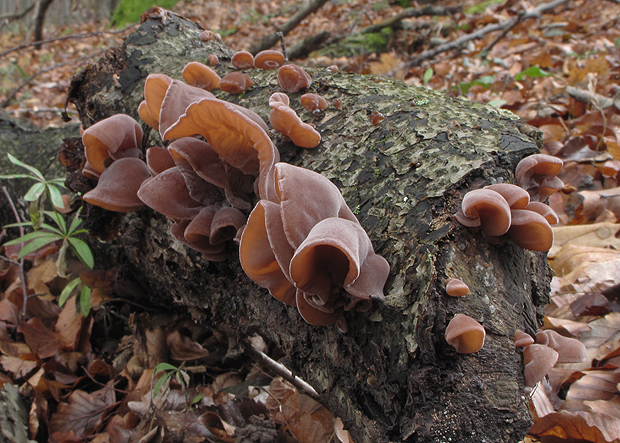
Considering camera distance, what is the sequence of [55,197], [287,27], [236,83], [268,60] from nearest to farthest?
1. [236,83]
2. [268,60]
3. [55,197]
4. [287,27]

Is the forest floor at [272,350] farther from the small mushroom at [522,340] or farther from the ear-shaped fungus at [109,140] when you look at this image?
the ear-shaped fungus at [109,140]

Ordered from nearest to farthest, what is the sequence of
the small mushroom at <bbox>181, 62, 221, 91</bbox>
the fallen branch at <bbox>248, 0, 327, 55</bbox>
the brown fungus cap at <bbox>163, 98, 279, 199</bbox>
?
the brown fungus cap at <bbox>163, 98, 279, 199</bbox> → the small mushroom at <bbox>181, 62, 221, 91</bbox> → the fallen branch at <bbox>248, 0, 327, 55</bbox>

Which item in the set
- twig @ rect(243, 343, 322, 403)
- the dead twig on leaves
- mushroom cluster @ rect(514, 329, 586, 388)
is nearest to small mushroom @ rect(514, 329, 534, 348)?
mushroom cluster @ rect(514, 329, 586, 388)

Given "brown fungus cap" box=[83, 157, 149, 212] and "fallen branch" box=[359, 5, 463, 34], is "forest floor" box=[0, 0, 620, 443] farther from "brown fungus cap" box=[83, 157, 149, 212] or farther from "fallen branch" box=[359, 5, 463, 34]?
"fallen branch" box=[359, 5, 463, 34]

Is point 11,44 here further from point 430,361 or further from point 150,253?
point 430,361

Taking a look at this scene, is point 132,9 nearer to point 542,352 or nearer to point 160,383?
point 160,383

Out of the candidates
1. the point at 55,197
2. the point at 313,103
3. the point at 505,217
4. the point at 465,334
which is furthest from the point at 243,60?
the point at 465,334

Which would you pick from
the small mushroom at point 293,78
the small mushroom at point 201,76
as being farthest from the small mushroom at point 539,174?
the small mushroom at point 201,76
